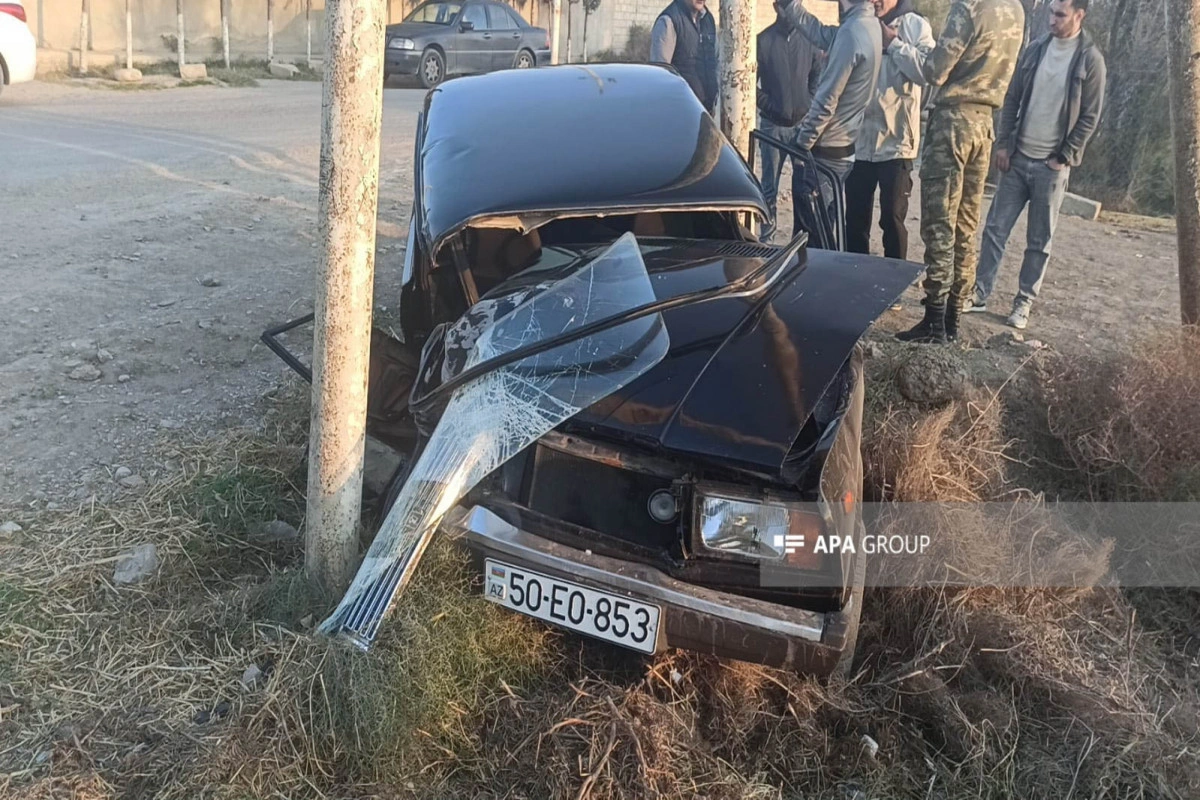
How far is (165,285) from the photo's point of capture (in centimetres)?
554

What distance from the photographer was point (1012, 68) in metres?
5.34

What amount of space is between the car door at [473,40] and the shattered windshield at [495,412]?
16.2 metres

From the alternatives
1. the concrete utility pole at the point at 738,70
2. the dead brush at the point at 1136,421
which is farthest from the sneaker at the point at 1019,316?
the concrete utility pole at the point at 738,70

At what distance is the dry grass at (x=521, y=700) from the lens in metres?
2.48

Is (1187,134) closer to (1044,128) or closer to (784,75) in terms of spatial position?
(1044,128)

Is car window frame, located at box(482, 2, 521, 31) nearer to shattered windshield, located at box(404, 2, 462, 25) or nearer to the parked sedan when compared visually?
the parked sedan

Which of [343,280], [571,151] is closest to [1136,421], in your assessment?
[571,151]

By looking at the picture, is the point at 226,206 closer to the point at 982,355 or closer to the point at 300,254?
the point at 300,254

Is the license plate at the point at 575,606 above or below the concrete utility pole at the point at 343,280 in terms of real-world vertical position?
below

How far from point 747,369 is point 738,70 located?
3.22m

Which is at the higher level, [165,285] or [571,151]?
[571,151]

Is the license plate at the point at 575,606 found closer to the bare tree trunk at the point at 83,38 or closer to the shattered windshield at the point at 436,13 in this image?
the bare tree trunk at the point at 83,38

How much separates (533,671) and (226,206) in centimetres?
578

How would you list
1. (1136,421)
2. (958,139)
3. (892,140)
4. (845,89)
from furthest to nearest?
(845,89) < (892,140) < (958,139) < (1136,421)
